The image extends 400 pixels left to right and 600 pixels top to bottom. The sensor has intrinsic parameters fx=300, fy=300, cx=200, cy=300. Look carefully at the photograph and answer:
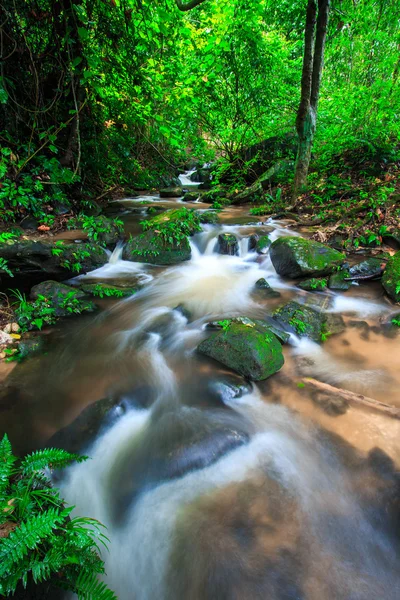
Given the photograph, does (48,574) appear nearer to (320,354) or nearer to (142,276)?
(320,354)

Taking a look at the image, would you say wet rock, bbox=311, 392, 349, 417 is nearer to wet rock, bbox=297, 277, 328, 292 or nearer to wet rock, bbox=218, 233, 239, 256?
wet rock, bbox=297, 277, 328, 292

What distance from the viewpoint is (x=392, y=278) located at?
4820 millimetres

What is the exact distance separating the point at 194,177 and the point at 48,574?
56.1ft

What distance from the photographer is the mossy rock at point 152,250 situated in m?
6.50

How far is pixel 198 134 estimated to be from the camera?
36.3ft

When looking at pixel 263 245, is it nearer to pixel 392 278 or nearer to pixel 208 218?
pixel 208 218

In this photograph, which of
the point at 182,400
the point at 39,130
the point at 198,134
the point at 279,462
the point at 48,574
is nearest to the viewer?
the point at 48,574

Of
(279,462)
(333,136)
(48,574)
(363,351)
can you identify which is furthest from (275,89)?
(48,574)

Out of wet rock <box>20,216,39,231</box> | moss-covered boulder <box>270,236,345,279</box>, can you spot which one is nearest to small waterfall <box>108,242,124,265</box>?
wet rock <box>20,216,39,231</box>

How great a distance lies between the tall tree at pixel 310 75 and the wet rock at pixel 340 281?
11.6ft

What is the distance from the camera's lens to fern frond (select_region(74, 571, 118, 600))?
1.43m

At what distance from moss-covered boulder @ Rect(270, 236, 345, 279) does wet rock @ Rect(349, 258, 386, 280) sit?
11.3 inches

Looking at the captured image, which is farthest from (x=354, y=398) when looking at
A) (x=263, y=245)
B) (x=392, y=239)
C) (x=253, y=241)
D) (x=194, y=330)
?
(x=253, y=241)

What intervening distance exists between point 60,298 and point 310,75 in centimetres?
685
